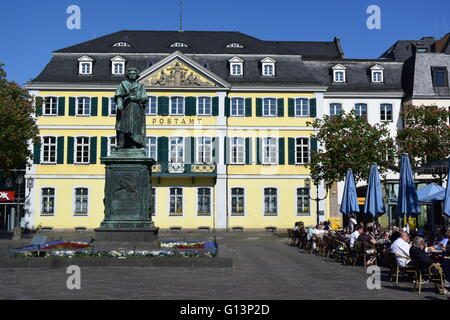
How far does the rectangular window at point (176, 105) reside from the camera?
39312 mm

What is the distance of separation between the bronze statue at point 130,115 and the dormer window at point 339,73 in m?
29.6

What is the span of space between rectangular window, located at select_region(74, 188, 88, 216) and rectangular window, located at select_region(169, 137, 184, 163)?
6.44m

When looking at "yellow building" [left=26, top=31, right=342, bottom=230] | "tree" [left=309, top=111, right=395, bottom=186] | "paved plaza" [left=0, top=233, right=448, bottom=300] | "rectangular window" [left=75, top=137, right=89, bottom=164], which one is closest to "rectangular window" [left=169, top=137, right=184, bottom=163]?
"yellow building" [left=26, top=31, right=342, bottom=230]

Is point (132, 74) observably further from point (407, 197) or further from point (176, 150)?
point (176, 150)

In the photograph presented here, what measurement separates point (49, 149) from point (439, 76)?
29.4 metres

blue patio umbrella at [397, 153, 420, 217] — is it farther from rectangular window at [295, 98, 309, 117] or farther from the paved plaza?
rectangular window at [295, 98, 309, 117]

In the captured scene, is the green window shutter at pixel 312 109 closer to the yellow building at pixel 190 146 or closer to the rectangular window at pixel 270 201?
the yellow building at pixel 190 146

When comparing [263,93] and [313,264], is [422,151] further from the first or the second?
[313,264]

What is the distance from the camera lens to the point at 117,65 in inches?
1603

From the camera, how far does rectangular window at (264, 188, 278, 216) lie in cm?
3916
